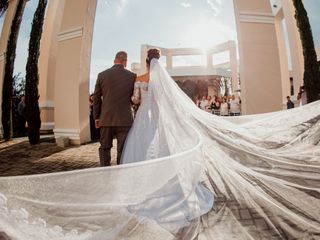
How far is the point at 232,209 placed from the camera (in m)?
2.88

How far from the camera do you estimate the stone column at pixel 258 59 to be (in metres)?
8.87

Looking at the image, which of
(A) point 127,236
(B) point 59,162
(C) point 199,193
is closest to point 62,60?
(B) point 59,162

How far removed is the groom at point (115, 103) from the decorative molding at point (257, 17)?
601cm

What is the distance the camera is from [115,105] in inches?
172

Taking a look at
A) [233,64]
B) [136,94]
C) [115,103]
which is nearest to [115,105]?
[115,103]

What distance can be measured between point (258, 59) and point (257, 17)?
4.40ft

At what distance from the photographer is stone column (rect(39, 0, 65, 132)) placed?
50.4ft

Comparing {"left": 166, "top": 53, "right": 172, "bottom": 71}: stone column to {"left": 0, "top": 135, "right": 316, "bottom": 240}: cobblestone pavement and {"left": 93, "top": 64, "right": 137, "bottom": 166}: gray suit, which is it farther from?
{"left": 93, "top": 64, "right": 137, "bottom": 166}: gray suit

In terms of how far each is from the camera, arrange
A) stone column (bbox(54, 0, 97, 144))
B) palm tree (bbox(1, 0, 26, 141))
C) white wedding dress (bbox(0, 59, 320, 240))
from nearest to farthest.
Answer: white wedding dress (bbox(0, 59, 320, 240)) < stone column (bbox(54, 0, 97, 144)) < palm tree (bbox(1, 0, 26, 141))

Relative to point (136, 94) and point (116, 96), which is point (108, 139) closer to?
point (116, 96)

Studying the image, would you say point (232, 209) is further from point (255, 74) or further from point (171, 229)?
point (255, 74)

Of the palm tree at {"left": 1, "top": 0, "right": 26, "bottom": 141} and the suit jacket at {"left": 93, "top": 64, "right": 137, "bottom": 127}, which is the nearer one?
the suit jacket at {"left": 93, "top": 64, "right": 137, "bottom": 127}

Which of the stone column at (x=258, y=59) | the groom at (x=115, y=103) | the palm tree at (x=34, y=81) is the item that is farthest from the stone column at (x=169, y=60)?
the groom at (x=115, y=103)

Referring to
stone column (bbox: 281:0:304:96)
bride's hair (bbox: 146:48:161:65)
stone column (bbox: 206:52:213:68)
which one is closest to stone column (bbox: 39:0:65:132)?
stone column (bbox: 281:0:304:96)
